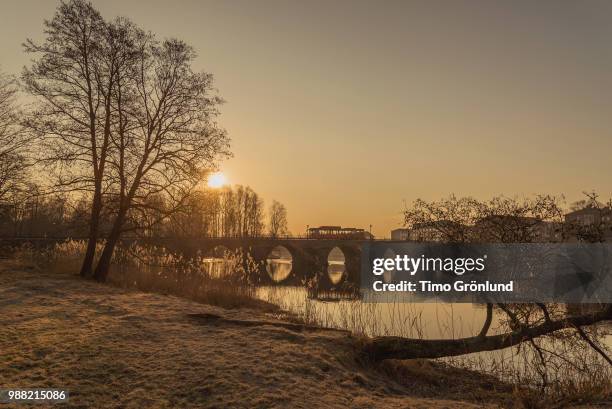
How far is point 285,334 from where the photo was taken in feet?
25.8

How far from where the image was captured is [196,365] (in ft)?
19.1

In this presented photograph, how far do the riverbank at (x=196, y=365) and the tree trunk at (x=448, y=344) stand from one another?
0.97 feet

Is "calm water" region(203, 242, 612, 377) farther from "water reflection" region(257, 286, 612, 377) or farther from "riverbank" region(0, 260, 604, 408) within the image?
"riverbank" region(0, 260, 604, 408)

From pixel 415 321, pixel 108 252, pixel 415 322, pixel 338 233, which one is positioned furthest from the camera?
pixel 338 233

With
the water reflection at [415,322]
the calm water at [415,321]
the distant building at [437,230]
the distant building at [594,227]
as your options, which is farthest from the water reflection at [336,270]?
the distant building at [594,227]

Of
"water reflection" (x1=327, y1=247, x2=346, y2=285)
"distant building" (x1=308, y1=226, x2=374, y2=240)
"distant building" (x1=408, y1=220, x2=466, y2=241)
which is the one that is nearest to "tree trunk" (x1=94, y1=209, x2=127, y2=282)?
"distant building" (x1=408, y1=220, x2=466, y2=241)

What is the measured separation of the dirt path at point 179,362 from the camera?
5027 millimetres

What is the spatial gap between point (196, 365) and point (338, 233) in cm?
6397

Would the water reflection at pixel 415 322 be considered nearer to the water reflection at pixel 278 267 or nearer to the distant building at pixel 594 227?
the distant building at pixel 594 227

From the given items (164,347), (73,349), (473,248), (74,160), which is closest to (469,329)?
(473,248)

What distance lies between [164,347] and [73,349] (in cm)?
125

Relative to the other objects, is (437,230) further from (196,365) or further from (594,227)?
(196,365)

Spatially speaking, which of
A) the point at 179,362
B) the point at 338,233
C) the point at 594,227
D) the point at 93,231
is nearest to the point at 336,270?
the point at 338,233

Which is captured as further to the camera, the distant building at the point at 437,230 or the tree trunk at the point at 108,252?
the tree trunk at the point at 108,252
